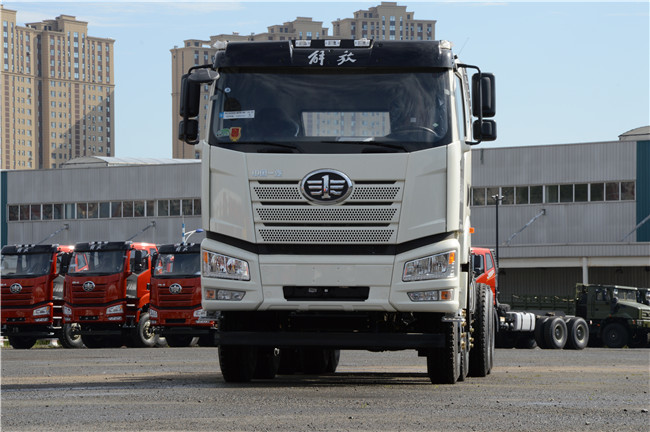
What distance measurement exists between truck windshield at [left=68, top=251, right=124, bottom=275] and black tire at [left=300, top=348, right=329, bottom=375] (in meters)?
16.5

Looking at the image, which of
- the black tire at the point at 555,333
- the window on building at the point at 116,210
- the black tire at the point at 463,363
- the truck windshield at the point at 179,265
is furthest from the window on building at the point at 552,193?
the black tire at the point at 463,363

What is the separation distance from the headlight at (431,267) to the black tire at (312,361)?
4.91 meters

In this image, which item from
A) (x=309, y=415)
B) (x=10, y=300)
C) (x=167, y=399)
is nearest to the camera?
(x=309, y=415)

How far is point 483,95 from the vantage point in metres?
13.1

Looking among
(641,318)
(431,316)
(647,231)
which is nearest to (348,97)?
(431,316)

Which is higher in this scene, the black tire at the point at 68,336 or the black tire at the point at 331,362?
the black tire at the point at 331,362

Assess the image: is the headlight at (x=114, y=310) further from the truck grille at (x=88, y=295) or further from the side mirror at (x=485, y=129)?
the side mirror at (x=485, y=129)

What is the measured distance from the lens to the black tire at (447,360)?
1347cm

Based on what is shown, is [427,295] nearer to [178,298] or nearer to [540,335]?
[178,298]

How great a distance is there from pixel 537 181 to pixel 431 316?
56.3 meters

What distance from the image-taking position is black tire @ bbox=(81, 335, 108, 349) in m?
35.0

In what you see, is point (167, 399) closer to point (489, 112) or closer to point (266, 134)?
point (266, 134)

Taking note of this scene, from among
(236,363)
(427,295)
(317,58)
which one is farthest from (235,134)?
(236,363)

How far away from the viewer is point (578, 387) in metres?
14.4
